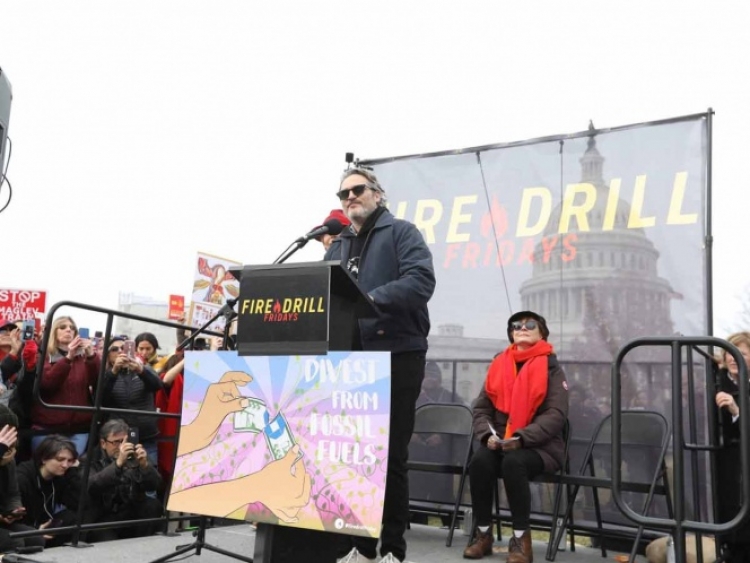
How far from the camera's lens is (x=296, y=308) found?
2562 mm

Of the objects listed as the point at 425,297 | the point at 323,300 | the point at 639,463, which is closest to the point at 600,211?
the point at 639,463

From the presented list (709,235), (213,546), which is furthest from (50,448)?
(709,235)

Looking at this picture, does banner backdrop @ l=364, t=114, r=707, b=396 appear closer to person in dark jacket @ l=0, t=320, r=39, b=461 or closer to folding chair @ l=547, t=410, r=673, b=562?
folding chair @ l=547, t=410, r=673, b=562

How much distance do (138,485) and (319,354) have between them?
288 centimetres

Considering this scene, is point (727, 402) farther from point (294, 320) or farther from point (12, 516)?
point (12, 516)

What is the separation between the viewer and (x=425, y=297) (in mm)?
3234

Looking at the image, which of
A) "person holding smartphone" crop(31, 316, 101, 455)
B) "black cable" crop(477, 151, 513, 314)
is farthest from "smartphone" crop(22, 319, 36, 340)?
"black cable" crop(477, 151, 513, 314)

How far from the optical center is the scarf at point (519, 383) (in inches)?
182

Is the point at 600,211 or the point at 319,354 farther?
the point at 600,211

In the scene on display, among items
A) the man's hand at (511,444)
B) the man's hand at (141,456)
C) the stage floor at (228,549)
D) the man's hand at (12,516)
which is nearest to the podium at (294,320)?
the stage floor at (228,549)

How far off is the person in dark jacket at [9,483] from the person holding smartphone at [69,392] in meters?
0.58

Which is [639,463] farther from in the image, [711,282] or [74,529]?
[74,529]

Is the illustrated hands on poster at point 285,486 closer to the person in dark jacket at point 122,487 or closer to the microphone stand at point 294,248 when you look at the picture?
the microphone stand at point 294,248

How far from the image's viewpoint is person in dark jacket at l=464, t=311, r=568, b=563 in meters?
4.27
